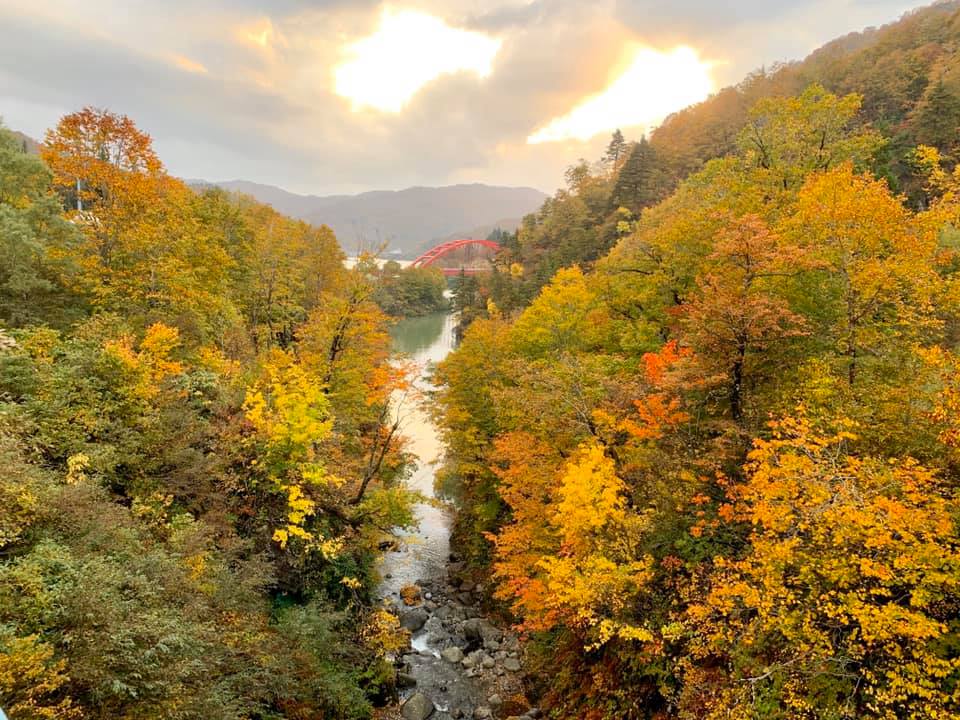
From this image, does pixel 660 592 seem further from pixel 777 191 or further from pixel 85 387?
pixel 777 191

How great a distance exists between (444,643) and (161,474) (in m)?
11.0

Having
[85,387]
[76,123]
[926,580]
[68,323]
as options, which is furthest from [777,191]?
[76,123]

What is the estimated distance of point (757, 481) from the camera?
28.3 feet

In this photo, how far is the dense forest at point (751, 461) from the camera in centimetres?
721

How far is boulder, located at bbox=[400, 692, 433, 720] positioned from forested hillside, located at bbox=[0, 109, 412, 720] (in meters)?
0.68

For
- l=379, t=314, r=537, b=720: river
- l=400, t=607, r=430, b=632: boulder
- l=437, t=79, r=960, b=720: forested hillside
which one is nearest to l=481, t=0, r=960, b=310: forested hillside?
l=437, t=79, r=960, b=720: forested hillside

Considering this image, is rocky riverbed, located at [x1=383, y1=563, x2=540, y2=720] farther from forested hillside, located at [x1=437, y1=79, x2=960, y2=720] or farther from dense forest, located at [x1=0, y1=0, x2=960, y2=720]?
forested hillside, located at [x1=437, y1=79, x2=960, y2=720]

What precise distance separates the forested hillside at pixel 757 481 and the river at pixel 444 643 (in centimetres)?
126

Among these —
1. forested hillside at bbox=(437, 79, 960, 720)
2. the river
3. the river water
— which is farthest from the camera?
the river water

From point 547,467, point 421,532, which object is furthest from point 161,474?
point 421,532

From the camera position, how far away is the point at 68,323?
617 inches

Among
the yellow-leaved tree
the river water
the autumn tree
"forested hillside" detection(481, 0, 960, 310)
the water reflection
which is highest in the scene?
"forested hillside" detection(481, 0, 960, 310)

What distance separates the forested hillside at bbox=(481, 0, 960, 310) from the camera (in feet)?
119

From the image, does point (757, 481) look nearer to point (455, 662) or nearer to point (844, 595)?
point (844, 595)
